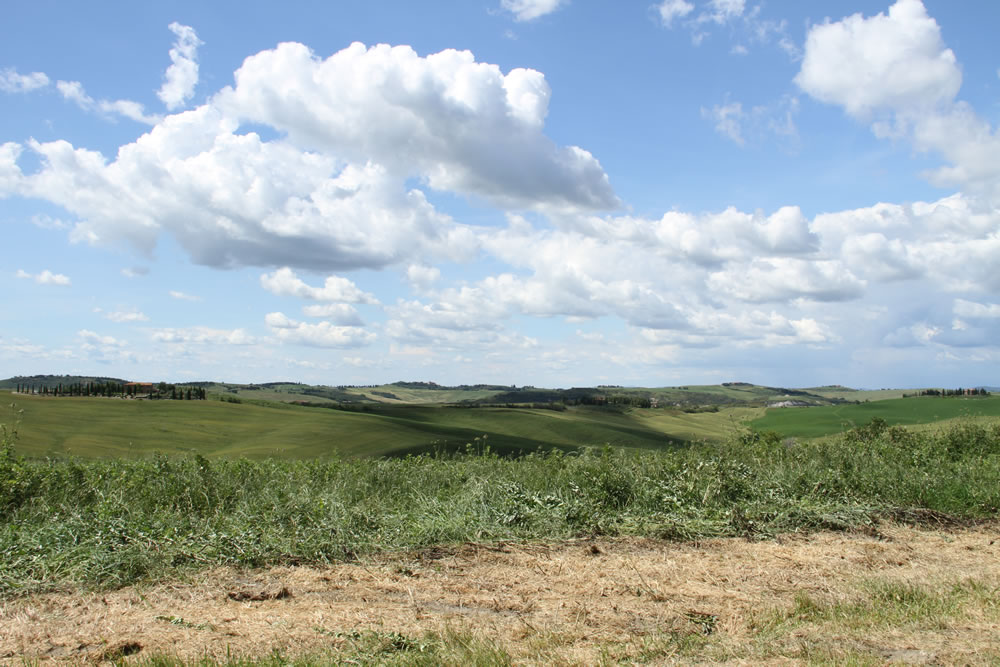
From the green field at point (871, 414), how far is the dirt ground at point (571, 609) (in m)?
47.6

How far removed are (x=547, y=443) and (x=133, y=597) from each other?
50166 mm

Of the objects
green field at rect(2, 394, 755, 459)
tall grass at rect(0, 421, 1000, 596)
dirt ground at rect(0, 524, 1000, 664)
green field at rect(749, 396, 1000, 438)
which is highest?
tall grass at rect(0, 421, 1000, 596)

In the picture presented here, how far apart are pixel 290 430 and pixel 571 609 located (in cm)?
5006

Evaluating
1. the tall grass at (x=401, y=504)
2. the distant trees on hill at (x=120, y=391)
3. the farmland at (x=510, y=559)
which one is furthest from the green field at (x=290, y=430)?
the farmland at (x=510, y=559)

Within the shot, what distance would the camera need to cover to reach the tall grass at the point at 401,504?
6.45 metres

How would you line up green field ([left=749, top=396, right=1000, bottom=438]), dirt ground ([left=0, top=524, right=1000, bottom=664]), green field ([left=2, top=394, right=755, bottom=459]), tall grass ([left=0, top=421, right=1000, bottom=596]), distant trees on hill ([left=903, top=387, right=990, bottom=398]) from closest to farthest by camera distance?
dirt ground ([left=0, top=524, right=1000, bottom=664]) < tall grass ([left=0, top=421, right=1000, bottom=596]) < green field ([left=2, top=394, right=755, bottom=459]) < green field ([left=749, top=396, right=1000, bottom=438]) < distant trees on hill ([left=903, top=387, right=990, bottom=398])

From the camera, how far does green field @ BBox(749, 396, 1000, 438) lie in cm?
5288

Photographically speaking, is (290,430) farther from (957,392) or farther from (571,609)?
(957,392)

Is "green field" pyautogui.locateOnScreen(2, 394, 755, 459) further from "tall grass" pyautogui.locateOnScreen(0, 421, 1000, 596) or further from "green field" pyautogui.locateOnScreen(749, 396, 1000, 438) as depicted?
"tall grass" pyautogui.locateOnScreen(0, 421, 1000, 596)

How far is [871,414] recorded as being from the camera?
61.0 m

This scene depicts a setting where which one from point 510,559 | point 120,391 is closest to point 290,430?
point 120,391

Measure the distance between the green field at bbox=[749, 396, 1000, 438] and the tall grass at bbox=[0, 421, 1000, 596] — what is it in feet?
144

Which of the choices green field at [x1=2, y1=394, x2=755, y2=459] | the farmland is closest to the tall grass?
the farmland

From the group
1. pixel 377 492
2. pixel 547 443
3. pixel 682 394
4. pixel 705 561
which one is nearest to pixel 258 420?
pixel 547 443
